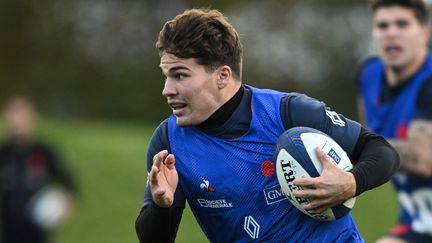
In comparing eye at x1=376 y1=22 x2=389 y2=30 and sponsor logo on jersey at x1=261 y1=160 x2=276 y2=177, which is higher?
eye at x1=376 y1=22 x2=389 y2=30

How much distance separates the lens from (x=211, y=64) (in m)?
5.47

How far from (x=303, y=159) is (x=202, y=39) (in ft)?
2.73

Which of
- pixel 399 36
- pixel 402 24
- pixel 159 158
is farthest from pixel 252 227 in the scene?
pixel 402 24

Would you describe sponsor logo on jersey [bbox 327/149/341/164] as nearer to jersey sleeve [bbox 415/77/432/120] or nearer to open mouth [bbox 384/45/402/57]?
jersey sleeve [bbox 415/77/432/120]

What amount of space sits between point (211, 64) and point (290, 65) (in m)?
14.0

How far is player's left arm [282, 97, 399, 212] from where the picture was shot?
16.6 ft

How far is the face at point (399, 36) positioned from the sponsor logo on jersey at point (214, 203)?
2.93 meters

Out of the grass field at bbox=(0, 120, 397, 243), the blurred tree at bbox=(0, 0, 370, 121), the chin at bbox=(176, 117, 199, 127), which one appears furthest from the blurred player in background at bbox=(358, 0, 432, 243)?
the blurred tree at bbox=(0, 0, 370, 121)

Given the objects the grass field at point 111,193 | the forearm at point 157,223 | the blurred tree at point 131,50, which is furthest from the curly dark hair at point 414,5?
the blurred tree at point 131,50

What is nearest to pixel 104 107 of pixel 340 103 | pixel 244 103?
pixel 340 103

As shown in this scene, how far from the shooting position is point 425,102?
7613mm

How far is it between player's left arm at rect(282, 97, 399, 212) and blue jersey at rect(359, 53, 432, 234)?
85.3 inches

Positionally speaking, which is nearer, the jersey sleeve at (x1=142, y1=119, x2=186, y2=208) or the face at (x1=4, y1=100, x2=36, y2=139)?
the jersey sleeve at (x1=142, y1=119, x2=186, y2=208)

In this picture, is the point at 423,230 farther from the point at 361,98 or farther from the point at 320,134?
the point at 320,134
